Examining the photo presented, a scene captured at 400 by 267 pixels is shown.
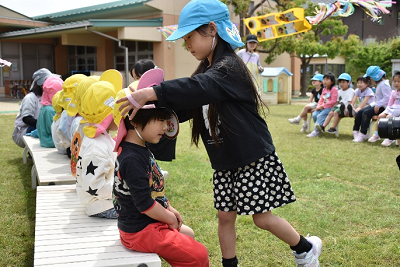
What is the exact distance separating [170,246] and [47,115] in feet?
14.4

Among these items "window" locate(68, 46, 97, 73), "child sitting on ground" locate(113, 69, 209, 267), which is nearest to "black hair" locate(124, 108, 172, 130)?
"child sitting on ground" locate(113, 69, 209, 267)

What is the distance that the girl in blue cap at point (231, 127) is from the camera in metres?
2.26

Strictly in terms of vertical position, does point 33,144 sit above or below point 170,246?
below

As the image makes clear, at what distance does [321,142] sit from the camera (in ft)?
27.2

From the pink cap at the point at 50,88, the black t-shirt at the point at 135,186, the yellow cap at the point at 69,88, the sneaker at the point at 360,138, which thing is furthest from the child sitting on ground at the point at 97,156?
the sneaker at the point at 360,138

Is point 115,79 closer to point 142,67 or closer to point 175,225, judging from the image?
point 142,67

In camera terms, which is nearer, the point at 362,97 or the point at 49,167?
the point at 49,167

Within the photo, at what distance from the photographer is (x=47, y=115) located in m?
6.10

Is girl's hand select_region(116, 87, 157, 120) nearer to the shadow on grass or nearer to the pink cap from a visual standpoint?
the shadow on grass

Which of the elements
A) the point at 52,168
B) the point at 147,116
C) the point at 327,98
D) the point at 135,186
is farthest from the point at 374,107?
the point at 135,186

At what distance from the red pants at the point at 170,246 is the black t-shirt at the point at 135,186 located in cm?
5

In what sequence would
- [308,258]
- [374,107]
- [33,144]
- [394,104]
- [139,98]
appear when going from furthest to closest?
[374,107], [394,104], [33,144], [308,258], [139,98]

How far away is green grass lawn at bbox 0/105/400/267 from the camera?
3221mm

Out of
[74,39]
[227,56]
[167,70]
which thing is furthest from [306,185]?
[74,39]
